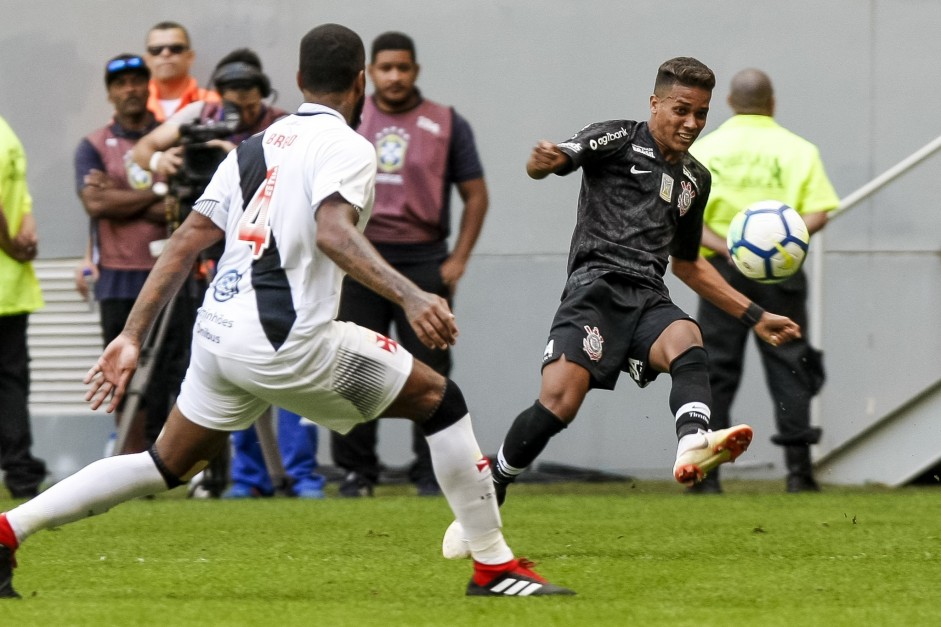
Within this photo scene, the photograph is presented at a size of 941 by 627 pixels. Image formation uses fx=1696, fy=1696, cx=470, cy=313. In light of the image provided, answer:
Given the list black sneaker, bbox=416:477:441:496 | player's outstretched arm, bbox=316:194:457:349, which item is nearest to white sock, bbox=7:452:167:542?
player's outstretched arm, bbox=316:194:457:349

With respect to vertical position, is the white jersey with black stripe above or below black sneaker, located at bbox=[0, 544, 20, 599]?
above

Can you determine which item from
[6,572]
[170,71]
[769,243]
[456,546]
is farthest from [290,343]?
[170,71]

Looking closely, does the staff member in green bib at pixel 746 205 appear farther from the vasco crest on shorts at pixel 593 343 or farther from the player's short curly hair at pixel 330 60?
the player's short curly hair at pixel 330 60

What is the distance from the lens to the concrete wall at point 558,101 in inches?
424

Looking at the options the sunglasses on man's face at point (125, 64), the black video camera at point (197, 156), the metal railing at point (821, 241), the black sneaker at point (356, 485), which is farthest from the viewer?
the metal railing at point (821, 241)

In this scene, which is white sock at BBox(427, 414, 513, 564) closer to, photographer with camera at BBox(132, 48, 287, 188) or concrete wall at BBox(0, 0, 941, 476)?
photographer with camera at BBox(132, 48, 287, 188)

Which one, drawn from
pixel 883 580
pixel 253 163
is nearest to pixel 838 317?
pixel 883 580

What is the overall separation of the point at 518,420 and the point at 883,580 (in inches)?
64.4

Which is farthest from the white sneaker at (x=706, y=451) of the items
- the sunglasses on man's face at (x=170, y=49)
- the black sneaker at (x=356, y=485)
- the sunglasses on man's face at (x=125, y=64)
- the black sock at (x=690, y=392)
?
the sunglasses on man's face at (x=170, y=49)

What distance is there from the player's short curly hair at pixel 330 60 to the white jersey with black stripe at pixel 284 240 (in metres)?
0.08

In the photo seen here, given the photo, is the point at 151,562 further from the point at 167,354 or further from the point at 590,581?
the point at 167,354

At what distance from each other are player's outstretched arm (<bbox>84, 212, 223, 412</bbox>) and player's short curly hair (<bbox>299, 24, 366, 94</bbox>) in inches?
22.3

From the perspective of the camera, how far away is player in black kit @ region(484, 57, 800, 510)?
685 centimetres

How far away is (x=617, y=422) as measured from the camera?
36.3ft
